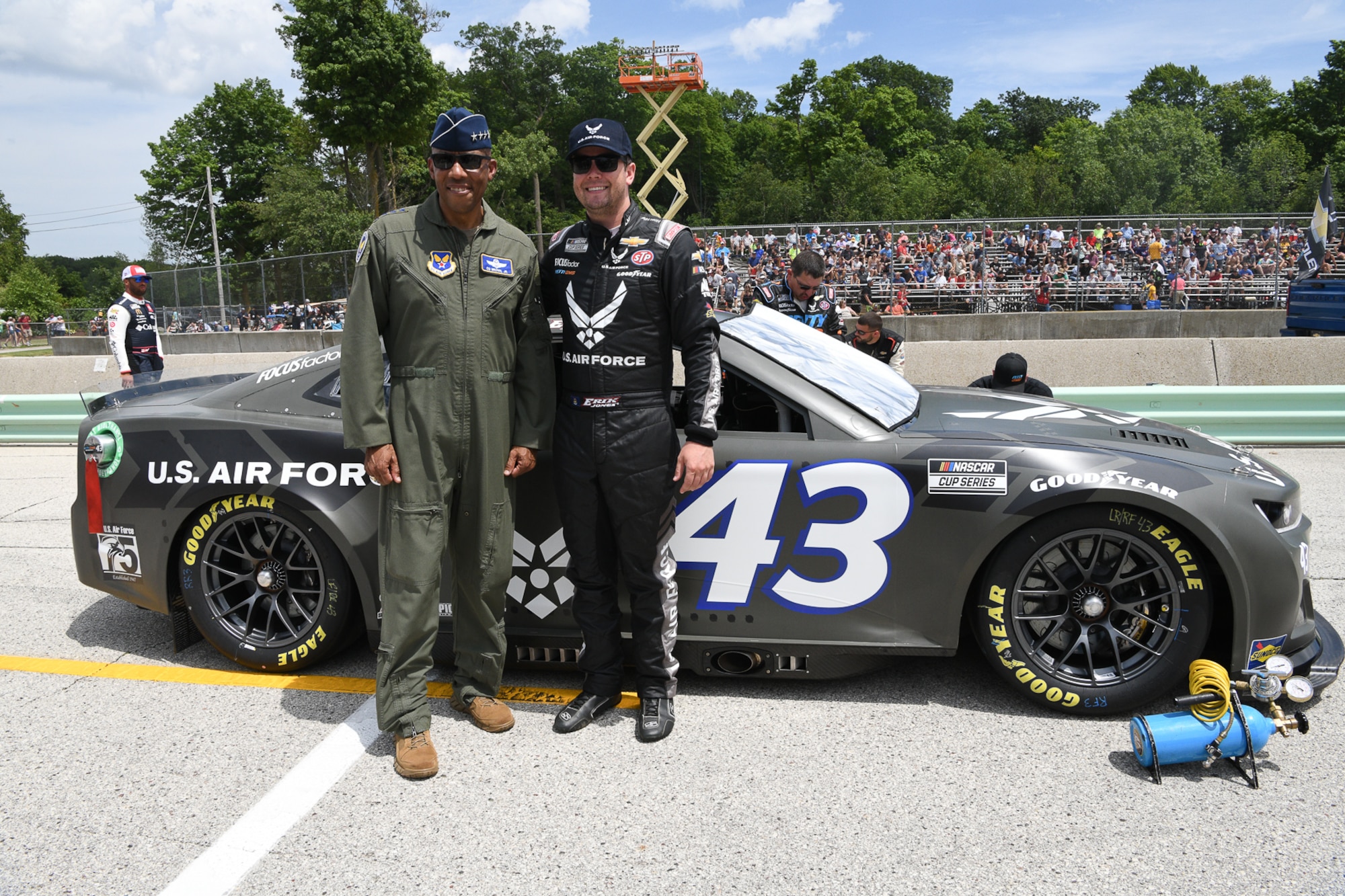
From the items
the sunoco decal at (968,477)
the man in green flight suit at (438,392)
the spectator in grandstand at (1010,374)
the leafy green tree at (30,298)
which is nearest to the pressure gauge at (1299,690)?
the sunoco decal at (968,477)

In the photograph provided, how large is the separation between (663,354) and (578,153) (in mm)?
691

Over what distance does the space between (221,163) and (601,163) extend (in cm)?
5728

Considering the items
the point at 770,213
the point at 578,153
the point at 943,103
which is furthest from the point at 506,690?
the point at 943,103

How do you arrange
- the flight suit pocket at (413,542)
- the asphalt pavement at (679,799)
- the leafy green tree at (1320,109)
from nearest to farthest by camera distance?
the asphalt pavement at (679,799), the flight suit pocket at (413,542), the leafy green tree at (1320,109)

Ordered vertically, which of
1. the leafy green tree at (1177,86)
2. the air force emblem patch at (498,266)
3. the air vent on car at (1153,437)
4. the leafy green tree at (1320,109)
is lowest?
the air vent on car at (1153,437)

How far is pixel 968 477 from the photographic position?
3000mm

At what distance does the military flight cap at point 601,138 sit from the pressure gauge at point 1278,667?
2.55 meters

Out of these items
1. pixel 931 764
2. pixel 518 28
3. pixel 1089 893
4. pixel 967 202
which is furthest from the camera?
pixel 518 28

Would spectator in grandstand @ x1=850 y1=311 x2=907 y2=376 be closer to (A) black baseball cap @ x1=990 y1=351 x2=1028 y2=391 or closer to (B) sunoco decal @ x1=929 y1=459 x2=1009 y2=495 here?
(A) black baseball cap @ x1=990 y1=351 x2=1028 y2=391

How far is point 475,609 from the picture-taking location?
3156mm

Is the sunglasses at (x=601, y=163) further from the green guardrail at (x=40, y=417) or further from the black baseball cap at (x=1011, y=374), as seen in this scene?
the green guardrail at (x=40, y=417)

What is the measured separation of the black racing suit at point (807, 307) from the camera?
18.2 feet

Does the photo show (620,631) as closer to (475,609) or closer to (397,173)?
(475,609)

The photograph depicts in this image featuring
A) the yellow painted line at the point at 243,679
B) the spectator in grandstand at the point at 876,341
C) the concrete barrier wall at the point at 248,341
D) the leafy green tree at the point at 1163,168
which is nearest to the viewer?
the yellow painted line at the point at 243,679
